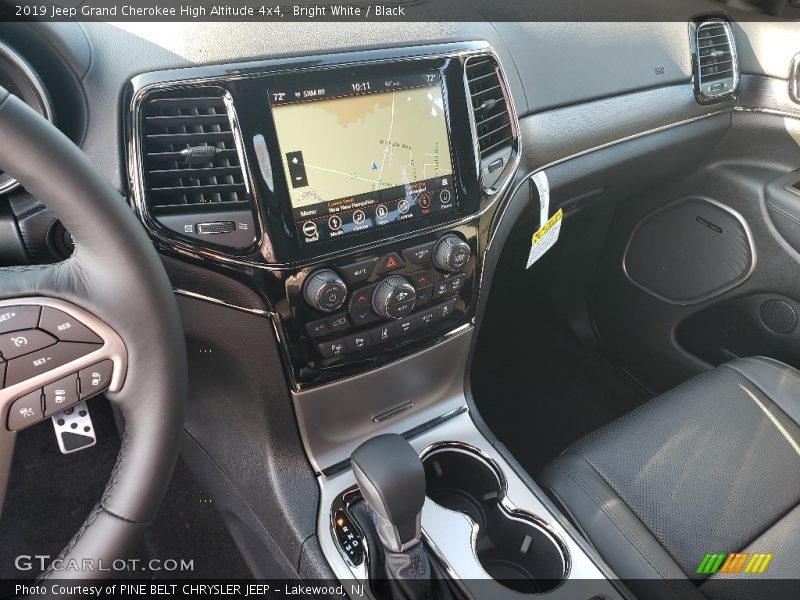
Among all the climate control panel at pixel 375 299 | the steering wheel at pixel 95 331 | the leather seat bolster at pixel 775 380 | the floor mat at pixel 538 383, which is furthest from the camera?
the floor mat at pixel 538 383

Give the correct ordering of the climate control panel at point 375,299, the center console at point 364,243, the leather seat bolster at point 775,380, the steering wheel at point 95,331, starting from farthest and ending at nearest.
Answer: the leather seat bolster at point 775,380 < the climate control panel at point 375,299 < the center console at point 364,243 < the steering wheel at point 95,331

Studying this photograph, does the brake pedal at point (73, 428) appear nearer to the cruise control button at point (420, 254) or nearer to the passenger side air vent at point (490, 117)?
the cruise control button at point (420, 254)

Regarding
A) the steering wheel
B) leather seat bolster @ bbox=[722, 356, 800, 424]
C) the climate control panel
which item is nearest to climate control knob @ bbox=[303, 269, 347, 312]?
the climate control panel

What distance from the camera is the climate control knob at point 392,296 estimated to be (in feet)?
3.54

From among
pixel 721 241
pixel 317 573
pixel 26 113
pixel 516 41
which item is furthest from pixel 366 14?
pixel 721 241

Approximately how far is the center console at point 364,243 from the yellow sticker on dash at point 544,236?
0.24 metres

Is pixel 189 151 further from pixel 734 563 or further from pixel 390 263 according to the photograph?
pixel 734 563

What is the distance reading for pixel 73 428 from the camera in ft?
2.80

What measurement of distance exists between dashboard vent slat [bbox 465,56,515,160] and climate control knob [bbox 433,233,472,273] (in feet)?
0.50

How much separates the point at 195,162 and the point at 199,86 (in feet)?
0.32

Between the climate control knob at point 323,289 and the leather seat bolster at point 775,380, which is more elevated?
the climate control knob at point 323,289

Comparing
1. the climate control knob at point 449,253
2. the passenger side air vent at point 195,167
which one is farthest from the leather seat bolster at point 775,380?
the passenger side air vent at point 195,167

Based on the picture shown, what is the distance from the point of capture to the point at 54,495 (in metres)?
1.22

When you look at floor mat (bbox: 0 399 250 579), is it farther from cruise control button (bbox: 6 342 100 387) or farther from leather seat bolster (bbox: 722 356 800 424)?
leather seat bolster (bbox: 722 356 800 424)
